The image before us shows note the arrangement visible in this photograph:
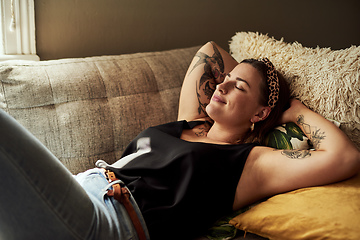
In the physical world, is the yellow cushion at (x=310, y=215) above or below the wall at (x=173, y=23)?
below

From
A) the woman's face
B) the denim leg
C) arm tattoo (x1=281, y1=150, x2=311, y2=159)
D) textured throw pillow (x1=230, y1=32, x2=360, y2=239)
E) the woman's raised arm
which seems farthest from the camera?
Result: the woman's raised arm

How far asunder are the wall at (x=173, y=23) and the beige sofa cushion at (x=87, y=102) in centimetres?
36

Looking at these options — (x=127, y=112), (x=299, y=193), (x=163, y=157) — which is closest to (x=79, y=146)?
(x=127, y=112)

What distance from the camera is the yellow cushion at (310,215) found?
1049 mm

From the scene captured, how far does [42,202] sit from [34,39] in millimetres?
1118

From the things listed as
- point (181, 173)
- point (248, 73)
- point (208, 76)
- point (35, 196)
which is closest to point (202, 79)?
point (208, 76)

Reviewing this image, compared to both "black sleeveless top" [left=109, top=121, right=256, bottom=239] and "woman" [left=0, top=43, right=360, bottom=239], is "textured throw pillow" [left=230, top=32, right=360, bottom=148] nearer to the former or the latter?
"woman" [left=0, top=43, right=360, bottom=239]

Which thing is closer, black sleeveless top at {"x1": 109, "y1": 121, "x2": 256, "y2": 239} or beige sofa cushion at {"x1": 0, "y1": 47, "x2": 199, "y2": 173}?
black sleeveless top at {"x1": 109, "y1": 121, "x2": 256, "y2": 239}

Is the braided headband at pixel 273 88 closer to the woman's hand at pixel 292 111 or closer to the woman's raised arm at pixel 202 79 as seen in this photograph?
the woman's hand at pixel 292 111

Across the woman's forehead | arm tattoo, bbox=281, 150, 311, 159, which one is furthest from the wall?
arm tattoo, bbox=281, 150, 311, 159

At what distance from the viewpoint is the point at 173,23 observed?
89.9 inches

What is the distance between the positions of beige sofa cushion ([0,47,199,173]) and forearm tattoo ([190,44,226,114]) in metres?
0.13

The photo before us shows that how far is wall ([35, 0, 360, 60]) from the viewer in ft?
6.31

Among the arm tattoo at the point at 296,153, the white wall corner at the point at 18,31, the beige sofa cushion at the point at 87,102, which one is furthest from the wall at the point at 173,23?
the arm tattoo at the point at 296,153
